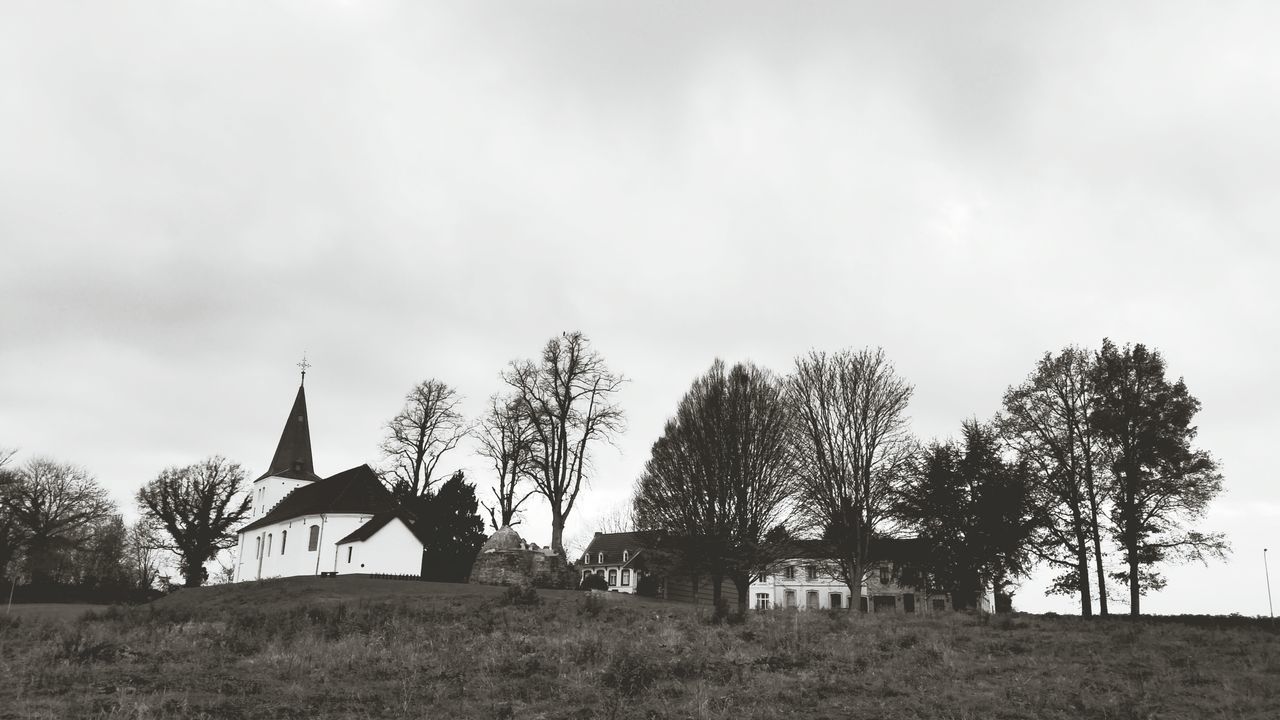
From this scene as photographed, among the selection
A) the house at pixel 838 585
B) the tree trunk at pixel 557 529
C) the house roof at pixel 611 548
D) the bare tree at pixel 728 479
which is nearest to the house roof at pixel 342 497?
the tree trunk at pixel 557 529

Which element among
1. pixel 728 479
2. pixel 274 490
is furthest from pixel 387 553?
pixel 728 479

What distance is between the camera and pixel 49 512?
66.2 meters

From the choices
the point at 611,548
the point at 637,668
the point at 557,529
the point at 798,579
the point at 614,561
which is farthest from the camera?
the point at 611,548

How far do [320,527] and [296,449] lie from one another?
53.8 ft

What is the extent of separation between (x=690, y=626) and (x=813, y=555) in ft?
64.0

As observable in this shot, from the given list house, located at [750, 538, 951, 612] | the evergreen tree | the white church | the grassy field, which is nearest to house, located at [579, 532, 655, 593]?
house, located at [750, 538, 951, 612]

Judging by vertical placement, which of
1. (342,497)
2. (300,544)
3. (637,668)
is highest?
(342,497)

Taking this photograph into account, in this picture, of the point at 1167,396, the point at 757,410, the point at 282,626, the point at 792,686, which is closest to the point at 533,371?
the point at 757,410

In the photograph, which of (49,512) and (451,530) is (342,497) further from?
(49,512)

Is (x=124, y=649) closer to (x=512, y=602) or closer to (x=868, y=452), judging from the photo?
(x=512, y=602)

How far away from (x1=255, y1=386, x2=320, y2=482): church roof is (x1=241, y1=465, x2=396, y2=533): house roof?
14.2 ft

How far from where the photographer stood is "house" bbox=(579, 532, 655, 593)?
7631 cm

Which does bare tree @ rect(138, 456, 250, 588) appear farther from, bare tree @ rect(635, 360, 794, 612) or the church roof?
bare tree @ rect(635, 360, 794, 612)

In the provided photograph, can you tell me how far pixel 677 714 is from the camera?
11.4 meters
